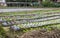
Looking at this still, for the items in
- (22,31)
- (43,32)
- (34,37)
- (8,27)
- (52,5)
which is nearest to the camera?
(34,37)

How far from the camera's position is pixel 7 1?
1044 inches

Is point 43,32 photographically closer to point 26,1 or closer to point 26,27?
point 26,27

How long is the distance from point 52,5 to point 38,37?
19651mm

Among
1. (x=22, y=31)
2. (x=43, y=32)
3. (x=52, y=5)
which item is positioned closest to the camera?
(x=43, y=32)

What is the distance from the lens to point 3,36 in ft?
21.6

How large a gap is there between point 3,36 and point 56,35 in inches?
73.1

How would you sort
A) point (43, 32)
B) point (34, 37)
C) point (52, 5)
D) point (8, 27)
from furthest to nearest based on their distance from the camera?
1. point (52, 5)
2. point (8, 27)
3. point (43, 32)
4. point (34, 37)

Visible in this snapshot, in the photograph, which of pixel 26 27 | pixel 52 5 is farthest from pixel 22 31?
pixel 52 5

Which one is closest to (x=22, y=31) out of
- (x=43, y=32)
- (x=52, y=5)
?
(x=43, y=32)

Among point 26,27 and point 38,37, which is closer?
point 38,37

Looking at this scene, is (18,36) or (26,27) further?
(26,27)

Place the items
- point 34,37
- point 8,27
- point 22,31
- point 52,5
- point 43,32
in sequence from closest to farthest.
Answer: point 34,37 → point 43,32 → point 22,31 → point 8,27 → point 52,5

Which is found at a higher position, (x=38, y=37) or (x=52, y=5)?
(x=38, y=37)

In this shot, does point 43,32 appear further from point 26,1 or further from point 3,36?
point 26,1
